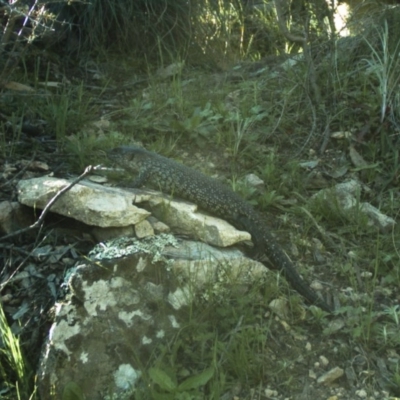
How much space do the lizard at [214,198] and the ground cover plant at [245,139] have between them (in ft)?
0.63

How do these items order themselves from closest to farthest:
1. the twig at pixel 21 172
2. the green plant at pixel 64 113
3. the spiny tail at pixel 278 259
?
the spiny tail at pixel 278 259 < the twig at pixel 21 172 < the green plant at pixel 64 113

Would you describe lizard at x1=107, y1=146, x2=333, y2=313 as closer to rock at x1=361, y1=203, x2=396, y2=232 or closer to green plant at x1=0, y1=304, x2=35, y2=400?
rock at x1=361, y1=203, x2=396, y2=232

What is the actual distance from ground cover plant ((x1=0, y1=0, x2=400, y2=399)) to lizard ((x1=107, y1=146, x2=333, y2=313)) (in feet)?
0.63

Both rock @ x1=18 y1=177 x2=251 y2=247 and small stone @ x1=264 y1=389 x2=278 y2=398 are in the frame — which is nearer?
small stone @ x1=264 y1=389 x2=278 y2=398

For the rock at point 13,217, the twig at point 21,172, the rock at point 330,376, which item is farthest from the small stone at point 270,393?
the twig at point 21,172

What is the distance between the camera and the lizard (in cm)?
489

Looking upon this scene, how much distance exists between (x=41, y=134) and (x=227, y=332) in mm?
2597

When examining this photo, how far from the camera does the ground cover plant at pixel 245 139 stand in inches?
165

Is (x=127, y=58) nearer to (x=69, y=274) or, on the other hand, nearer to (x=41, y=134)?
(x=41, y=134)

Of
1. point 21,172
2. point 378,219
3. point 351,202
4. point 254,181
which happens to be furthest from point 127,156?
point 378,219

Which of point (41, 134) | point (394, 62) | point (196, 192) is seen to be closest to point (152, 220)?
point (196, 192)

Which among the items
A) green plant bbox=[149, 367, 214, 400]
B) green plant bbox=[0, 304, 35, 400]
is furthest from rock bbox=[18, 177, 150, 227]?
green plant bbox=[149, 367, 214, 400]

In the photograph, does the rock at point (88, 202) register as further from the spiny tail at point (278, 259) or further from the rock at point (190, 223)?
the spiny tail at point (278, 259)

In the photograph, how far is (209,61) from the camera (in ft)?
26.2
